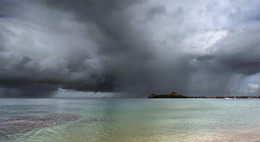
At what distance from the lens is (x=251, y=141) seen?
22.9 m

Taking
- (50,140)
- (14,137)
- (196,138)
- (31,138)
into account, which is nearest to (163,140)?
(196,138)

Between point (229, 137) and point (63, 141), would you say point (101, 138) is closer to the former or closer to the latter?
point (63, 141)

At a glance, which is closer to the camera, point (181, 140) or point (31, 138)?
point (181, 140)

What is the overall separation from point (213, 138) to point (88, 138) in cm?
1653

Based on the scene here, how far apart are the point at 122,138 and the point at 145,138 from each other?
3.04m

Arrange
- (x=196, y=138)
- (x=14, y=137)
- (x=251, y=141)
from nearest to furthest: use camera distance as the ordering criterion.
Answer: (x=251, y=141)
(x=196, y=138)
(x=14, y=137)

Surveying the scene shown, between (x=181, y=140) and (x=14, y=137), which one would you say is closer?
(x=181, y=140)

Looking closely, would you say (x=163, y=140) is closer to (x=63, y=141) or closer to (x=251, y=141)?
(x=251, y=141)

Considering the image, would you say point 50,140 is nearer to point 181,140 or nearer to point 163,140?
point 163,140

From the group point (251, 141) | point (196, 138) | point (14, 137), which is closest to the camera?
point (251, 141)

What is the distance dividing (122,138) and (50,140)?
31.2 ft

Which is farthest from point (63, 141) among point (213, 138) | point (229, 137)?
point (229, 137)

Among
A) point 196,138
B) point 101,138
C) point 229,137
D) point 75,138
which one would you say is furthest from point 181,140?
point 75,138

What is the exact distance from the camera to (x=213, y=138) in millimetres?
24703
